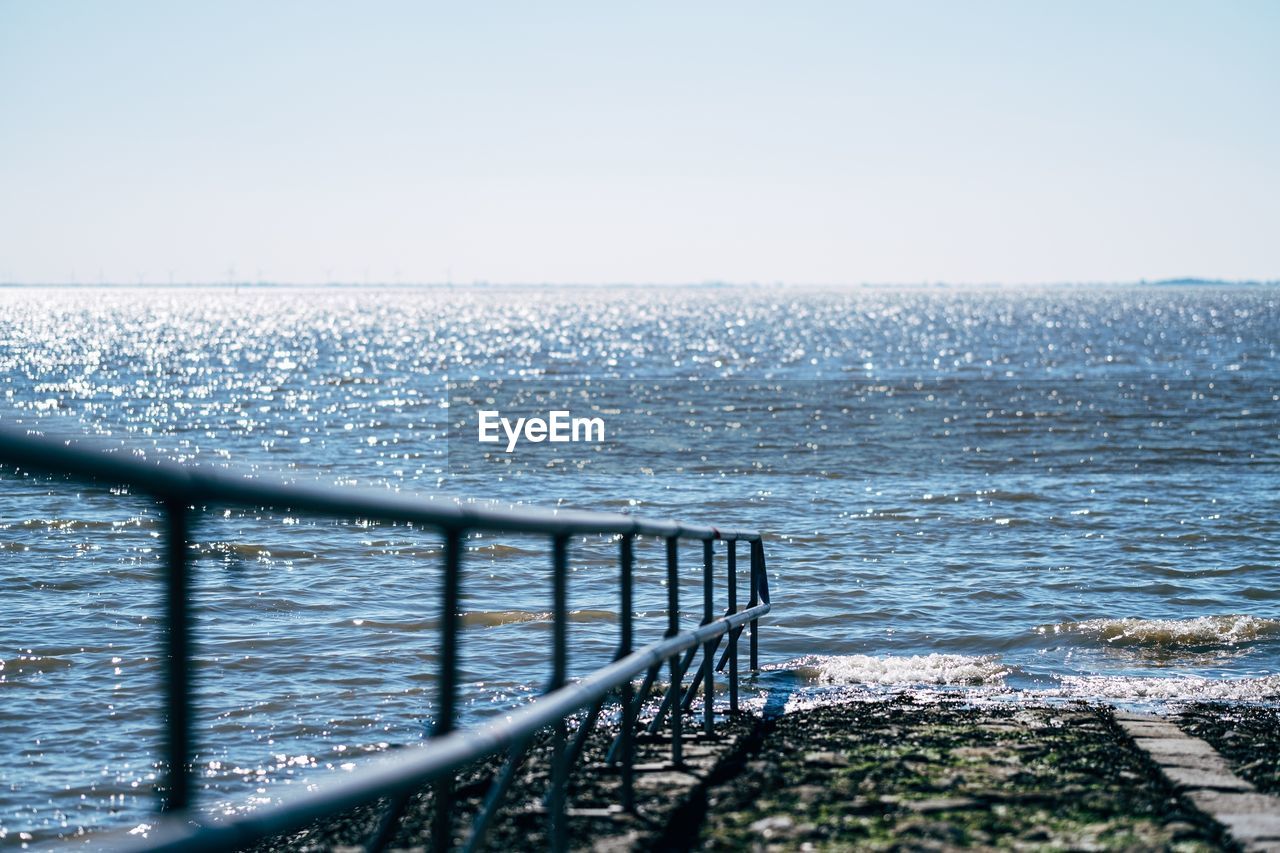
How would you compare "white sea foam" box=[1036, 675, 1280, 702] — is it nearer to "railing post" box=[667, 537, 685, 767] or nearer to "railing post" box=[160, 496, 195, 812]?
"railing post" box=[667, 537, 685, 767]

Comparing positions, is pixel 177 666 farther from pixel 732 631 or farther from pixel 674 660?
pixel 732 631

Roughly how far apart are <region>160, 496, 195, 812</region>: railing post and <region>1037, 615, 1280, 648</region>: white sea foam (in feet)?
33.6

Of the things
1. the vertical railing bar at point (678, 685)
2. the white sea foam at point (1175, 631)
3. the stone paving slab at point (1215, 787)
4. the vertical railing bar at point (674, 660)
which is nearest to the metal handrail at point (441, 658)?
the vertical railing bar at point (674, 660)

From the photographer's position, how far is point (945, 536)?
1738cm

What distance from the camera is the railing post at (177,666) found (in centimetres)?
216

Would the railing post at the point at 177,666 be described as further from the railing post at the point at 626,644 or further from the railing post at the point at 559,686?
the railing post at the point at 626,644

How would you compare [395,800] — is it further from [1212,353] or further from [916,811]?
[1212,353]

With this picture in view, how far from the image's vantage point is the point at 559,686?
393 cm

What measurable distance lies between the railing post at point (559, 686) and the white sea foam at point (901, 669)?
625cm

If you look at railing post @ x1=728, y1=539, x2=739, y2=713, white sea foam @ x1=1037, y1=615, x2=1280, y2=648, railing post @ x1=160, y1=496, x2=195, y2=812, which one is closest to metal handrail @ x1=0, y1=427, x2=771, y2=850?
railing post @ x1=160, y1=496, x2=195, y2=812

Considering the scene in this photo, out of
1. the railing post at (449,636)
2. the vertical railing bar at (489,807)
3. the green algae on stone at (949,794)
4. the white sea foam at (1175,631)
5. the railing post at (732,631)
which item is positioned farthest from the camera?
the white sea foam at (1175,631)

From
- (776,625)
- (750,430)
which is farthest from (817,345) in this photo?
(776,625)

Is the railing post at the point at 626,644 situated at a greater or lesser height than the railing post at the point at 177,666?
lesser

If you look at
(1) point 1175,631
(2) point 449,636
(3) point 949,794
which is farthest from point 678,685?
(1) point 1175,631
